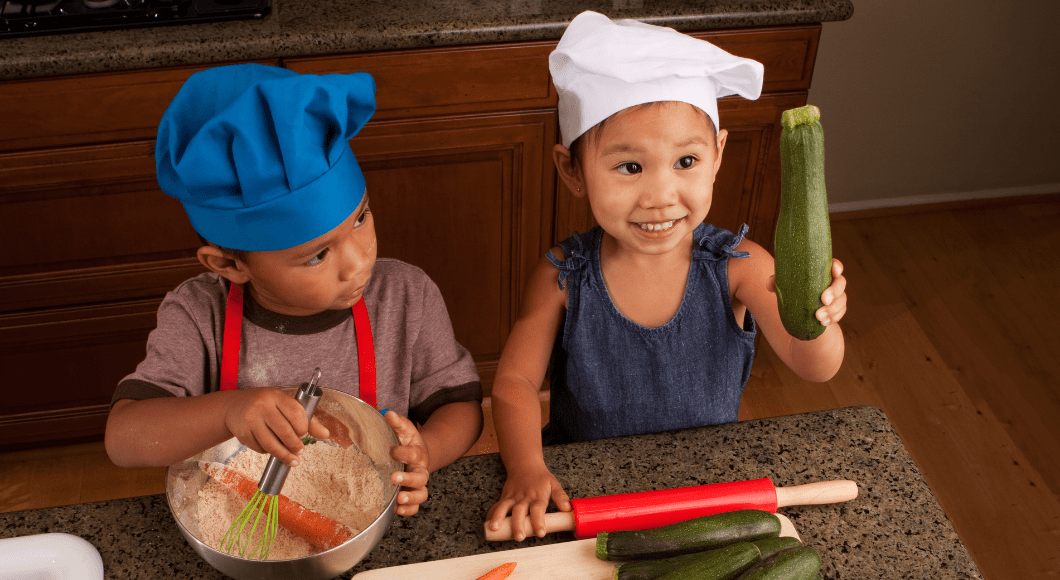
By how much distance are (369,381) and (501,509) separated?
0.31m

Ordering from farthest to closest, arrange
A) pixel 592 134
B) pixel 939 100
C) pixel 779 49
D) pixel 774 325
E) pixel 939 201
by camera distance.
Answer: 1. pixel 939 201
2. pixel 939 100
3. pixel 779 49
4. pixel 774 325
5. pixel 592 134

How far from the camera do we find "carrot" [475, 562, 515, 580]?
0.76 metres

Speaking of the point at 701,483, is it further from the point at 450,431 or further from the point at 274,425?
the point at 274,425

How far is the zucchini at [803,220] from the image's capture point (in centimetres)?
78

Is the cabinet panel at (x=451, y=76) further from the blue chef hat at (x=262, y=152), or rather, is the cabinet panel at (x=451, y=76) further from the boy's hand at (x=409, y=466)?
the boy's hand at (x=409, y=466)

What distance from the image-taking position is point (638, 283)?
111 cm

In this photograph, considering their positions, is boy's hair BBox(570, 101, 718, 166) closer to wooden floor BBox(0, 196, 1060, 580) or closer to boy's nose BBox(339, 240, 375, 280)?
boy's nose BBox(339, 240, 375, 280)

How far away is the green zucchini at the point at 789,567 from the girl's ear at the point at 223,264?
0.61m

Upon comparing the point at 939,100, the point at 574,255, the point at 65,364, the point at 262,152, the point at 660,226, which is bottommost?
the point at 65,364

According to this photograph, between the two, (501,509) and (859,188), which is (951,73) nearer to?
(859,188)

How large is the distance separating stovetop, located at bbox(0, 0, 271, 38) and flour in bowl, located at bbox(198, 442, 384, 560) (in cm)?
100

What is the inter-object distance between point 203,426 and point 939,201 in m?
2.62

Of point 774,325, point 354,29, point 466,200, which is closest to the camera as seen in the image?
point 774,325

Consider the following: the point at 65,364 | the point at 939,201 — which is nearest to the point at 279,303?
the point at 65,364
